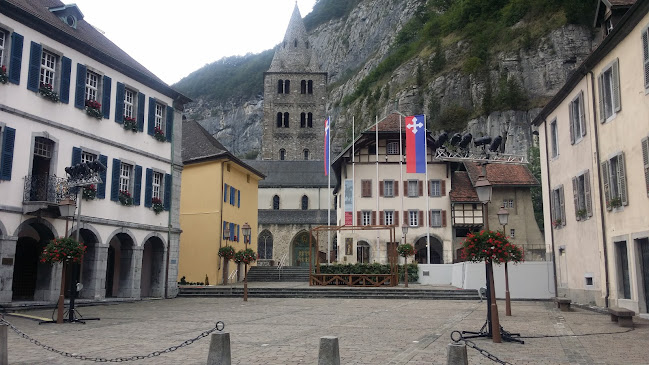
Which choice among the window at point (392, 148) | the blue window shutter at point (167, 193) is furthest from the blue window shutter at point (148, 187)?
the window at point (392, 148)


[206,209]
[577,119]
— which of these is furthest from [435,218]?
[577,119]

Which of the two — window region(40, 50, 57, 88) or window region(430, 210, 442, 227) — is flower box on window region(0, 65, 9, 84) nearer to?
window region(40, 50, 57, 88)

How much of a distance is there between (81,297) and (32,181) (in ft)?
17.3

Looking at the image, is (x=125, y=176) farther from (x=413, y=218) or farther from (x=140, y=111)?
(x=413, y=218)

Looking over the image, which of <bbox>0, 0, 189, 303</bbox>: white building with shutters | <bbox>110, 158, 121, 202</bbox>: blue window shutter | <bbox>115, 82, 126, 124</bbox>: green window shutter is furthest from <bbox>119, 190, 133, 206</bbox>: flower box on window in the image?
<bbox>115, 82, 126, 124</bbox>: green window shutter

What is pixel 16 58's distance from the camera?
1812 cm

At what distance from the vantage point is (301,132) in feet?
255

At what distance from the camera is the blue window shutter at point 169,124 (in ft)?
86.6

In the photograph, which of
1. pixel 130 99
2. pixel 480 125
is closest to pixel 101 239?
pixel 130 99

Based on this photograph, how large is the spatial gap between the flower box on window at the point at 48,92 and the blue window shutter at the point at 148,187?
582 centimetres

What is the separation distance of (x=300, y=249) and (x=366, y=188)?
14.3m

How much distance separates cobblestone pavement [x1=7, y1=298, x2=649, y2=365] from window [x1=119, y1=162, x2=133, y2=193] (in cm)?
535

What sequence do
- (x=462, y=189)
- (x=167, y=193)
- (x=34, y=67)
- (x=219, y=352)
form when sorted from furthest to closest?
(x=462, y=189), (x=167, y=193), (x=34, y=67), (x=219, y=352)

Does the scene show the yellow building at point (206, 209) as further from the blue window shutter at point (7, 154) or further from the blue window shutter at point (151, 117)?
the blue window shutter at point (7, 154)
